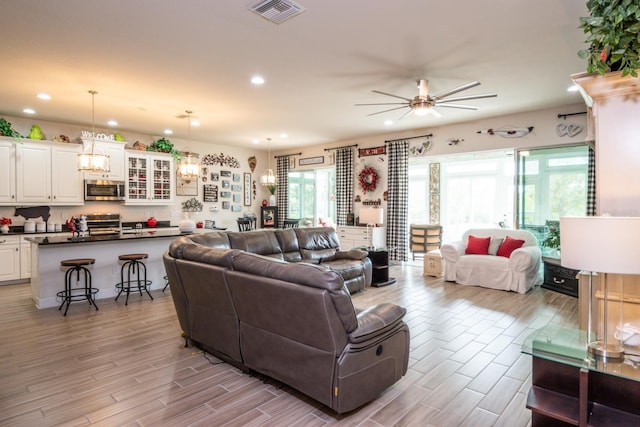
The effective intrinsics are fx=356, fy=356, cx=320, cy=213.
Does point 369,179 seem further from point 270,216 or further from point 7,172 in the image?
point 7,172

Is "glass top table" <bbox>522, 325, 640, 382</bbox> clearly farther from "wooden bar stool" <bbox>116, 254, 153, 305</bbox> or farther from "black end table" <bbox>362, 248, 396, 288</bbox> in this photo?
"wooden bar stool" <bbox>116, 254, 153, 305</bbox>

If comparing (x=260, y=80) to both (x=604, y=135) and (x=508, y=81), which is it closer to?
(x=508, y=81)

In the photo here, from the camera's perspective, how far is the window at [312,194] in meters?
9.89

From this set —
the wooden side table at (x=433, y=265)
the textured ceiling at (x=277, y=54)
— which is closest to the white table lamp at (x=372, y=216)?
the wooden side table at (x=433, y=265)

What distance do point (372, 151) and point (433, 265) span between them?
3.10 meters

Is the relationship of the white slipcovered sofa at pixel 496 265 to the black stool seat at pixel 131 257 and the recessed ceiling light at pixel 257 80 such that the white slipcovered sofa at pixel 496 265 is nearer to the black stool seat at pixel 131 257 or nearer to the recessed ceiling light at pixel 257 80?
the recessed ceiling light at pixel 257 80

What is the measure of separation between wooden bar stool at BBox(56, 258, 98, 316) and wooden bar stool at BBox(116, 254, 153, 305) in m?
0.36

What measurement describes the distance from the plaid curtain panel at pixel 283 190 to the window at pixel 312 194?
4.4 inches

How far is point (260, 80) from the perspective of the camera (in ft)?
15.0

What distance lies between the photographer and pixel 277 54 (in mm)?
3789

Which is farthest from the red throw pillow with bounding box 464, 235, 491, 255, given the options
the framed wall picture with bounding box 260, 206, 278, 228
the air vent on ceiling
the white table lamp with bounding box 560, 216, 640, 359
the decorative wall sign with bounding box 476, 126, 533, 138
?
the framed wall picture with bounding box 260, 206, 278, 228

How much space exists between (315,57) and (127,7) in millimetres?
1805

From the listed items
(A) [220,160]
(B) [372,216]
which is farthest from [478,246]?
(A) [220,160]

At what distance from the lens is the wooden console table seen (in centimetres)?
164
